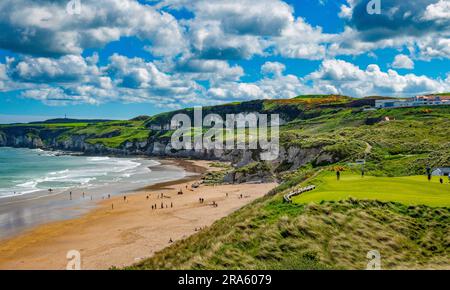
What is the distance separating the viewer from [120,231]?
39594mm

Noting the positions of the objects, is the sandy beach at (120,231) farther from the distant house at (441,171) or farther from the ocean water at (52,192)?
the distant house at (441,171)

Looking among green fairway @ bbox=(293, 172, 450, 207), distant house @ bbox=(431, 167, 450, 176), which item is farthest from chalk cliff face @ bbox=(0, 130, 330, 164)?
green fairway @ bbox=(293, 172, 450, 207)

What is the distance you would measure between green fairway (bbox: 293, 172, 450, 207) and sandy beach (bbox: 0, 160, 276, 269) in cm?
1352

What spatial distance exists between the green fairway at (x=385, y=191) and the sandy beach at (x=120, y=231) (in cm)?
1352

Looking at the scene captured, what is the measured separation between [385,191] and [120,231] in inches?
994

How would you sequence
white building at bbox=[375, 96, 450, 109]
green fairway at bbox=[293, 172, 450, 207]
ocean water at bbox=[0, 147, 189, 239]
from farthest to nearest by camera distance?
white building at bbox=[375, 96, 450, 109] → ocean water at bbox=[0, 147, 189, 239] → green fairway at bbox=[293, 172, 450, 207]

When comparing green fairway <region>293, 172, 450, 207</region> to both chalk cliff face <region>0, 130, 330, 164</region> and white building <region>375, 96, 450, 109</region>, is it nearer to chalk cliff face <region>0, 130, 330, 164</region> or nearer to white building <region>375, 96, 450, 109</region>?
chalk cliff face <region>0, 130, 330, 164</region>

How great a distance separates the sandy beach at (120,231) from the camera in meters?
30.9

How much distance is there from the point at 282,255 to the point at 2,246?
91.6 ft

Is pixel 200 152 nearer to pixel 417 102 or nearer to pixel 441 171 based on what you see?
pixel 417 102

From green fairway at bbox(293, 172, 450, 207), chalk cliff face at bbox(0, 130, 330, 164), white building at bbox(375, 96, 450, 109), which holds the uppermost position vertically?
white building at bbox(375, 96, 450, 109)

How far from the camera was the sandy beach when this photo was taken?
30922 millimetres
